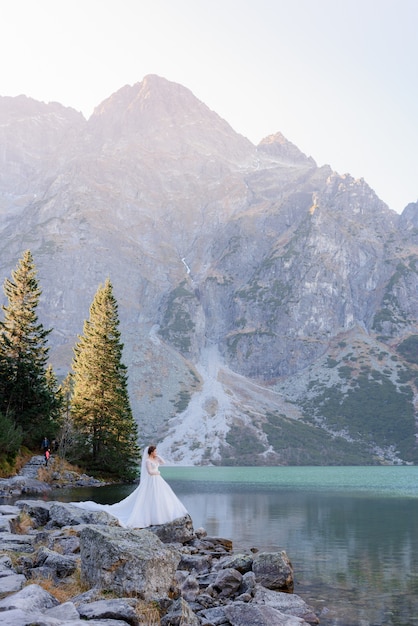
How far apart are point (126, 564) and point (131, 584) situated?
0.44m

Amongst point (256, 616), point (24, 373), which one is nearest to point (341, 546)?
point (256, 616)

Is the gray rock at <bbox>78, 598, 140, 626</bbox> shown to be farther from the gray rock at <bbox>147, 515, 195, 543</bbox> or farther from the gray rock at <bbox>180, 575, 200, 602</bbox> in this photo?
the gray rock at <bbox>147, 515, 195, 543</bbox>

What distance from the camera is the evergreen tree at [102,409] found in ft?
238

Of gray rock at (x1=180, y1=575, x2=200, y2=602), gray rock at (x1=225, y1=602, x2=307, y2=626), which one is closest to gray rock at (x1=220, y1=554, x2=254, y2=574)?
gray rock at (x1=180, y1=575, x2=200, y2=602)

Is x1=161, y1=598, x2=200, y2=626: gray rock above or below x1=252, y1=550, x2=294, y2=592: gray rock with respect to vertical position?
above

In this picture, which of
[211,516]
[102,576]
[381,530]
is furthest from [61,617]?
[211,516]

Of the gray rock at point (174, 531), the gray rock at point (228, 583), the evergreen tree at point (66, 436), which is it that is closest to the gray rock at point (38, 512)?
the gray rock at point (174, 531)

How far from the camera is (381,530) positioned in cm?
3747

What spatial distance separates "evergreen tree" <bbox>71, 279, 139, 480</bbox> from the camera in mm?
72562

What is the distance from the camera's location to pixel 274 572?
20.5 m

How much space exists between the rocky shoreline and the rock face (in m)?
0.02

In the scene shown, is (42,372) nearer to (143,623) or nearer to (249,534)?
(249,534)

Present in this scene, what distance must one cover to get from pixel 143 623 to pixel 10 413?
50457 millimetres

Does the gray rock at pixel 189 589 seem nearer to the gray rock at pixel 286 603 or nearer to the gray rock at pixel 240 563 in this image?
the gray rock at pixel 286 603
